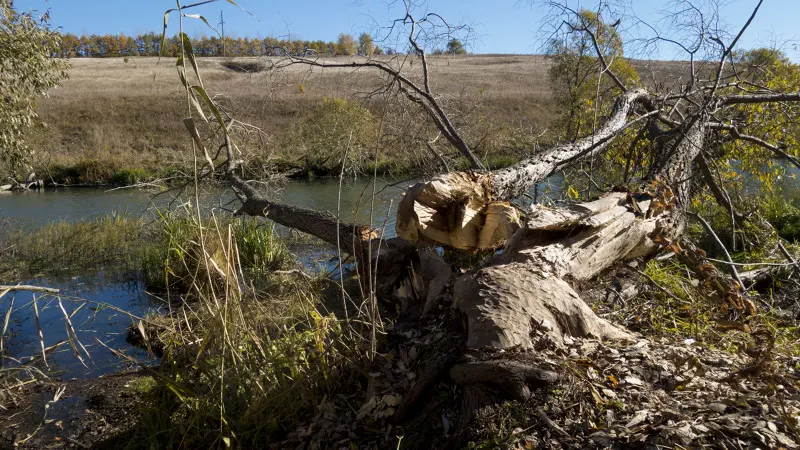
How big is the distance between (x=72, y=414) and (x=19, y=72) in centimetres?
648

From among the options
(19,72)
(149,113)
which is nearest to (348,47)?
(19,72)

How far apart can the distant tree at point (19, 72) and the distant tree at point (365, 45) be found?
550cm

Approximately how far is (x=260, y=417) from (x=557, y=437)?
1.44 m

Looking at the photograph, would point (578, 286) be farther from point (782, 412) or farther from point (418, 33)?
point (418, 33)

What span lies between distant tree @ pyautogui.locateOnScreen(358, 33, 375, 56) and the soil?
363 cm

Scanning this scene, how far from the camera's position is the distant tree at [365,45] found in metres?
5.77

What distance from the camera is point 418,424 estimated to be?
2334 millimetres

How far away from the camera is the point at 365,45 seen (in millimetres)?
5910

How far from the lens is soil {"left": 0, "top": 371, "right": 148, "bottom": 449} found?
3684mm

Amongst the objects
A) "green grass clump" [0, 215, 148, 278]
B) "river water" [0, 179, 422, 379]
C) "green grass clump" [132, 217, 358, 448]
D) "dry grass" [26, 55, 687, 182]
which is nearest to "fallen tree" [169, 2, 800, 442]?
"river water" [0, 179, 422, 379]

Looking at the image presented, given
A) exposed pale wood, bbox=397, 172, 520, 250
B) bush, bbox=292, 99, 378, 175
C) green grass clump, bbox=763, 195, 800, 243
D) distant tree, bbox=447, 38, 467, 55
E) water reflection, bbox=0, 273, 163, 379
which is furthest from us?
bush, bbox=292, 99, 378, 175

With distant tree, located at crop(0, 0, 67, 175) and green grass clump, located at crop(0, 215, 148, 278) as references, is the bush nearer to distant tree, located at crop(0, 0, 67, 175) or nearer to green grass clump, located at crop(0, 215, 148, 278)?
green grass clump, located at crop(0, 215, 148, 278)

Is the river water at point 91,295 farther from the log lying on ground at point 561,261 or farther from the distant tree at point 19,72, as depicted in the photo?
the distant tree at point 19,72

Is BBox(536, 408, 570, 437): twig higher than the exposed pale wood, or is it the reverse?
the exposed pale wood
